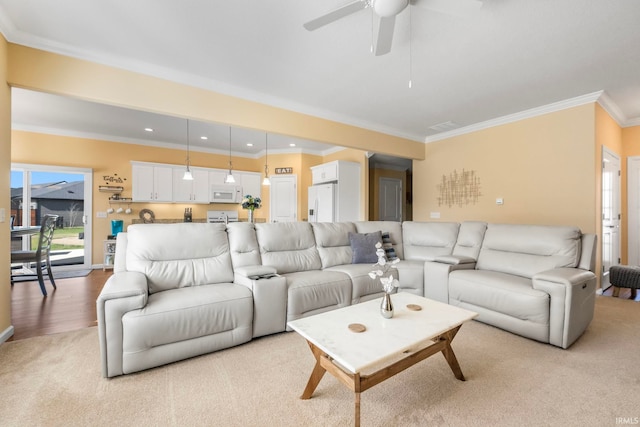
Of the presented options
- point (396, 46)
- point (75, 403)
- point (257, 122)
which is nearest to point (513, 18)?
point (396, 46)

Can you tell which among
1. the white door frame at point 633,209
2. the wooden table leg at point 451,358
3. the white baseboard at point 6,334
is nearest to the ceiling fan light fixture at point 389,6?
the wooden table leg at point 451,358

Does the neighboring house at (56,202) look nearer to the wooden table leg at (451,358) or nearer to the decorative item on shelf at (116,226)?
the decorative item on shelf at (116,226)

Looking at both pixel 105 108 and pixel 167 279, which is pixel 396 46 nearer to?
pixel 167 279

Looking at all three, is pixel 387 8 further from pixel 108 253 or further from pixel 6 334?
pixel 108 253

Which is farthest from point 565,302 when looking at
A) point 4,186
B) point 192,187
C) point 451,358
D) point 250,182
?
point 192,187

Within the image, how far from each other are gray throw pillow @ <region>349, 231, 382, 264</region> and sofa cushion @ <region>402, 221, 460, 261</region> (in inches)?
23.7

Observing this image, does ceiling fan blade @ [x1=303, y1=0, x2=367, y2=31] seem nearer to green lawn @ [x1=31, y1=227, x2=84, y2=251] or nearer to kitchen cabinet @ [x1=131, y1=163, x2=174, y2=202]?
kitchen cabinet @ [x1=131, y1=163, x2=174, y2=202]

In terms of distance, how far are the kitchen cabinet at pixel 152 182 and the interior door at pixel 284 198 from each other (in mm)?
2245

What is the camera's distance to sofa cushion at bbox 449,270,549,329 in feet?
7.38

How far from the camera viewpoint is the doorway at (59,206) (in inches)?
191

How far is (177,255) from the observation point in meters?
2.50

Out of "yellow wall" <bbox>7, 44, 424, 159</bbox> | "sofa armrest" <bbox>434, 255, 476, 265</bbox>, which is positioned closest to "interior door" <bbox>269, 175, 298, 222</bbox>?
"yellow wall" <bbox>7, 44, 424, 159</bbox>

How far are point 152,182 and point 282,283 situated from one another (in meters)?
4.84

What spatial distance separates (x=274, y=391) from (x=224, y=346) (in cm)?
66
